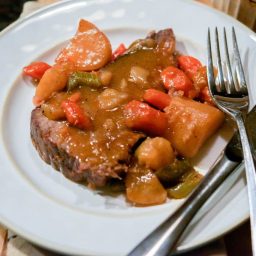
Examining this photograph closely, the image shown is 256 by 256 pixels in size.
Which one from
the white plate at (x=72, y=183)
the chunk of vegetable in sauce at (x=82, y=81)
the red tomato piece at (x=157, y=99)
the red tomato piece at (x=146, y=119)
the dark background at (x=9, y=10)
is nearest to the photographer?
the white plate at (x=72, y=183)

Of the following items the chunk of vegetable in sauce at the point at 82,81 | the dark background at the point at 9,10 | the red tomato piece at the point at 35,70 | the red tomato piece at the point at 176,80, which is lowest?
the dark background at the point at 9,10

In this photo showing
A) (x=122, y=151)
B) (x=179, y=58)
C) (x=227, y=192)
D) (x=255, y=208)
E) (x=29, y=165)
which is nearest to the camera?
(x=255, y=208)

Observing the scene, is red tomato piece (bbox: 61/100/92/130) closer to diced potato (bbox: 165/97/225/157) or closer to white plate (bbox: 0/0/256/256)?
white plate (bbox: 0/0/256/256)

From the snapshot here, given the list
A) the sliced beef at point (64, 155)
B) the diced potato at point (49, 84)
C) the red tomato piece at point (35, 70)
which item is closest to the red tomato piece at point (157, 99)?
the sliced beef at point (64, 155)

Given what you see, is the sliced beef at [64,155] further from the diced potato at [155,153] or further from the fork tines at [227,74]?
the fork tines at [227,74]

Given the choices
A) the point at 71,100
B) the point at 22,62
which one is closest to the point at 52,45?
the point at 22,62

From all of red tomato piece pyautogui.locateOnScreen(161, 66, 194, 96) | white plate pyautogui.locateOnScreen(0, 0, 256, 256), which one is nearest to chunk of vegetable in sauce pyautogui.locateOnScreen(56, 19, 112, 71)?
white plate pyautogui.locateOnScreen(0, 0, 256, 256)

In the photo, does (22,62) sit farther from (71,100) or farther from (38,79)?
(71,100)
